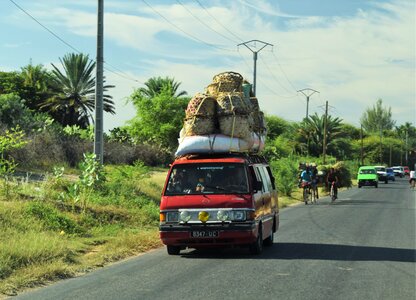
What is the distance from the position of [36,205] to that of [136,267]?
5.58 meters

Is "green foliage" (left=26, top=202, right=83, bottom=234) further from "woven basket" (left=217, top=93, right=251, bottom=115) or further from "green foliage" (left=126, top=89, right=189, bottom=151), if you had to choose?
"green foliage" (left=126, top=89, right=189, bottom=151)

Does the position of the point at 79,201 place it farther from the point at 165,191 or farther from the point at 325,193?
the point at 325,193

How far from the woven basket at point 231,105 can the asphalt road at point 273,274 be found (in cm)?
303

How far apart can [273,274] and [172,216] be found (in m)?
2.74

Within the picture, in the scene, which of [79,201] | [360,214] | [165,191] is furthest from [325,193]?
[165,191]

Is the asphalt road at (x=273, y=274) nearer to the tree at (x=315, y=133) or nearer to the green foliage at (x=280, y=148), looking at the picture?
the green foliage at (x=280, y=148)

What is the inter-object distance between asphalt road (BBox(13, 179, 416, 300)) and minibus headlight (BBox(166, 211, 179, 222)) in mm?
771

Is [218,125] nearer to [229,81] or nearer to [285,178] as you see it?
[229,81]

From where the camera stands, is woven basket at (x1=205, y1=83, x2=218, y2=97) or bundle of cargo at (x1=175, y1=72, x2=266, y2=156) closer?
bundle of cargo at (x1=175, y1=72, x2=266, y2=156)

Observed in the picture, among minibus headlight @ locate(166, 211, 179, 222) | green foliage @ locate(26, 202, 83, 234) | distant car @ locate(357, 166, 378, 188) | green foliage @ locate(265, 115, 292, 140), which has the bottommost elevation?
distant car @ locate(357, 166, 378, 188)

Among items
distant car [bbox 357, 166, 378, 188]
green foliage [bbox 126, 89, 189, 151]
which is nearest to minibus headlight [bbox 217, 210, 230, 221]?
distant car [bbox 357, 166, 378, 188]

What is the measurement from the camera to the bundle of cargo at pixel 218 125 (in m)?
13.2

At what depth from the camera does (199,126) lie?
1351 centimetres

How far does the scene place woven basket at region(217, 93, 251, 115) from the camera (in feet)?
44.7
